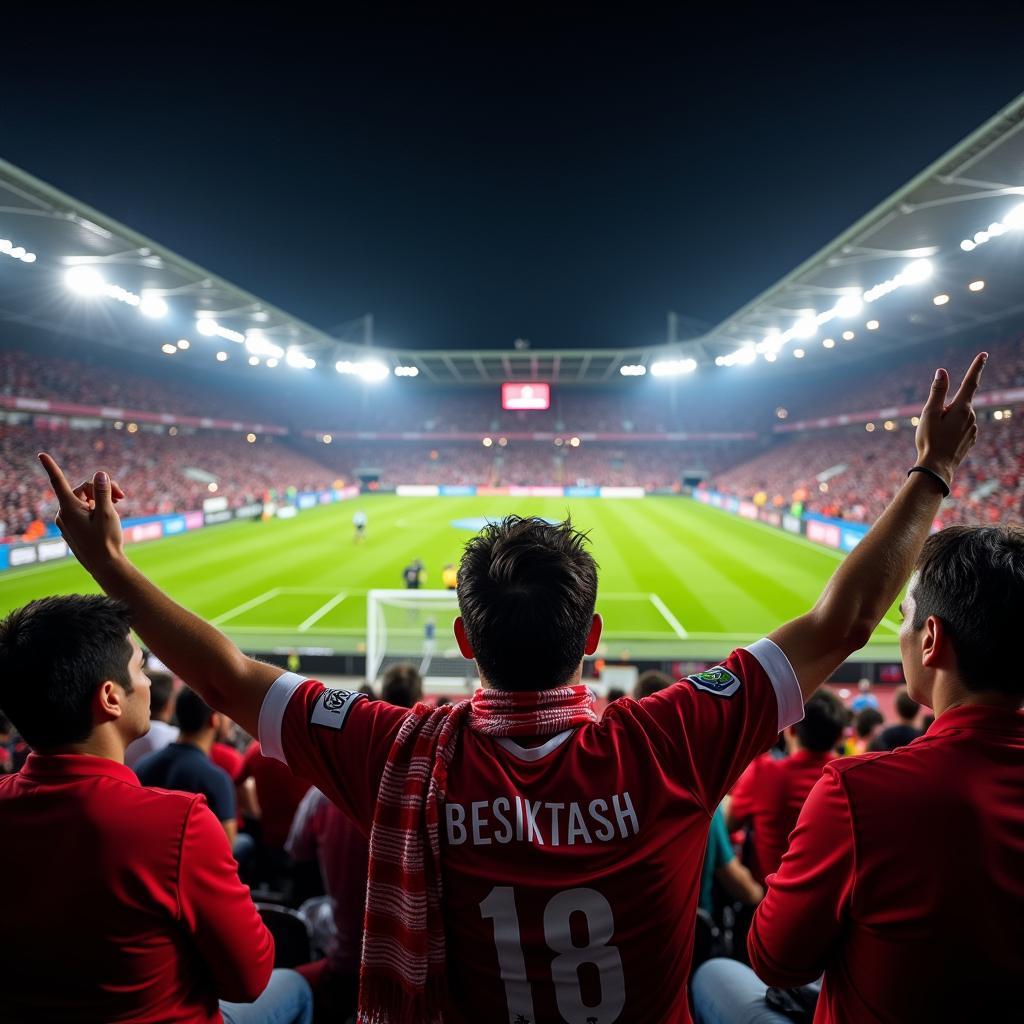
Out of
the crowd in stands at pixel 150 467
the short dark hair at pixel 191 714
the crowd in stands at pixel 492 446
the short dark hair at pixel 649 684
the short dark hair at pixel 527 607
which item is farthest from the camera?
the crowd in stands at pixel 492 446

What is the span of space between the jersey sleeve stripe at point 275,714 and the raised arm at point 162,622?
0.11 ft

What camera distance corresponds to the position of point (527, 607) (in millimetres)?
1428

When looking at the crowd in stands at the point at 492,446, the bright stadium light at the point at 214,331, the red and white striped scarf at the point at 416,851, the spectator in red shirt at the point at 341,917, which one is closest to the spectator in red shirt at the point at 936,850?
the red and white striped scarf at the point at 416,851

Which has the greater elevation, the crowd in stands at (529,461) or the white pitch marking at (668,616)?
the crowd in stands at (529,461)

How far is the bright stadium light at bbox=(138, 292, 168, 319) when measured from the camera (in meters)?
27.5

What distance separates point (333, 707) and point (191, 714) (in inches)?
109

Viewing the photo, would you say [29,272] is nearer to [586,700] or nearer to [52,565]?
[52,565]

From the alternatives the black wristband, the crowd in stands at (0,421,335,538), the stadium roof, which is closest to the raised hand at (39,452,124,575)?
the black wristband

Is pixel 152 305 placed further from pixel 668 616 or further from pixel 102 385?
pixel 668 616

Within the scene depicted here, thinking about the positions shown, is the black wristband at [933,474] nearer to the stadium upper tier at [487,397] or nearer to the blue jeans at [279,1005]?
the blue jeans at [279,1005]

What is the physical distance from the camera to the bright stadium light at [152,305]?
27.5 metres

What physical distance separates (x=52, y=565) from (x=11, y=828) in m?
25.2

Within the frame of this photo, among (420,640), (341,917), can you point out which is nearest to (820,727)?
(341,917)

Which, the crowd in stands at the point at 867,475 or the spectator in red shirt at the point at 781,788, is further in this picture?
the crowd in stands at the point at 867,475
